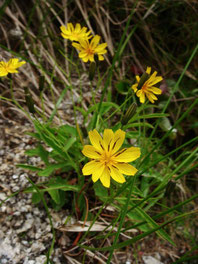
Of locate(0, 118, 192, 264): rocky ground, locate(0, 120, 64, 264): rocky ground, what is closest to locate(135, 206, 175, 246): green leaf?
locate(0, 118, 192, 264): rocky ground

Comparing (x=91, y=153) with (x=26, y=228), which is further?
(x=26, y=228)

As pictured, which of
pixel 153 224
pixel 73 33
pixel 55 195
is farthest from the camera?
pixel 73 33

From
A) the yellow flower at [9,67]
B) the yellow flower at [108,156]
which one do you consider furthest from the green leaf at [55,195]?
the yellow flower at [9,67]

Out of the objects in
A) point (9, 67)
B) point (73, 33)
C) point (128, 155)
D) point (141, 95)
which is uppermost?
point (73, 33)

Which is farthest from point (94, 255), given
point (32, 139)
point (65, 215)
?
point (32, 139)

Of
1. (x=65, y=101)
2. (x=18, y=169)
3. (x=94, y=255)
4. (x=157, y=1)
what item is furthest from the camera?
(x=157, y=1)

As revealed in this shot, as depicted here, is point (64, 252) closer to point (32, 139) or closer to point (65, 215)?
point (65, 215)

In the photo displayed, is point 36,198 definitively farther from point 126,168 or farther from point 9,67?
point 9,67

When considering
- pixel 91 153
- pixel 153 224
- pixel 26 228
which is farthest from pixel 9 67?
pixel 153 224
